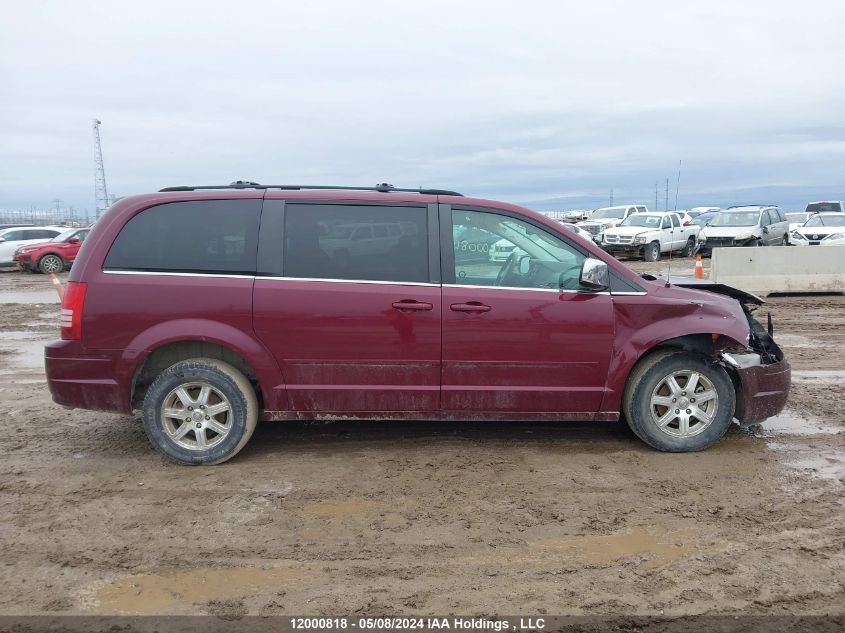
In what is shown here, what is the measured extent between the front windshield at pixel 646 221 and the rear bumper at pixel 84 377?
22.5m

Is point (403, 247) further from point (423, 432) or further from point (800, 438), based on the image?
point (800, 438)

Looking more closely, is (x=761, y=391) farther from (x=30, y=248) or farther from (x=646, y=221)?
(x=30, y=248)

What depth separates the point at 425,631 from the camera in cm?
303

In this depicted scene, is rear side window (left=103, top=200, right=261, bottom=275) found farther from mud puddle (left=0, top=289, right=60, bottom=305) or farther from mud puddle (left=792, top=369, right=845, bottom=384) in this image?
mud puddle (left=0, top=289, right=60, bottom=305)

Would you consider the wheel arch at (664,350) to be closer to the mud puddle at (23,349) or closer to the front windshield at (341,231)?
the front windshield at (341,231)

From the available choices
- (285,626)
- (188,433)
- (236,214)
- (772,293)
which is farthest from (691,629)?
(772,293)

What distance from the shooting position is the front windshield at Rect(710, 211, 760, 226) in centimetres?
2442

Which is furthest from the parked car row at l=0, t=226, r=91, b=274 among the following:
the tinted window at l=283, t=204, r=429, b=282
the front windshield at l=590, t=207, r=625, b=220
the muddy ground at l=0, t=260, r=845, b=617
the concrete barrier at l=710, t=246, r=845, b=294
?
the front windshield at l=590, t=207, r=625, b=220

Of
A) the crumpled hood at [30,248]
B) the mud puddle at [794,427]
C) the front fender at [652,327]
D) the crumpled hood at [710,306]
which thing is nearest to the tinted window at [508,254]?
the front fender at [652,327]

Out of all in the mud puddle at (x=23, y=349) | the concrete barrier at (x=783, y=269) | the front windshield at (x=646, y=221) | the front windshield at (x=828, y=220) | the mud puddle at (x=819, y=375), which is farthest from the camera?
the front windshield at (x=646, y=221)

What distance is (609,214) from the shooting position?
32781 millimetres

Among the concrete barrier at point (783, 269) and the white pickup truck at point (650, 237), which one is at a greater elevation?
the white pickup truck at point (650, 237)

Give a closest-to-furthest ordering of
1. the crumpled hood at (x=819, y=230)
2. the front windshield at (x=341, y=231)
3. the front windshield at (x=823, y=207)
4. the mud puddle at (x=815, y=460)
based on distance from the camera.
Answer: the mud puddle at (x=815, y=460) < the front windshield at (x=341, y=231) < the crumpled hood at (x=819, y=230) < the front windshield at (x=823, y=207)

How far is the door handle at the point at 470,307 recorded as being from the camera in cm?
484
